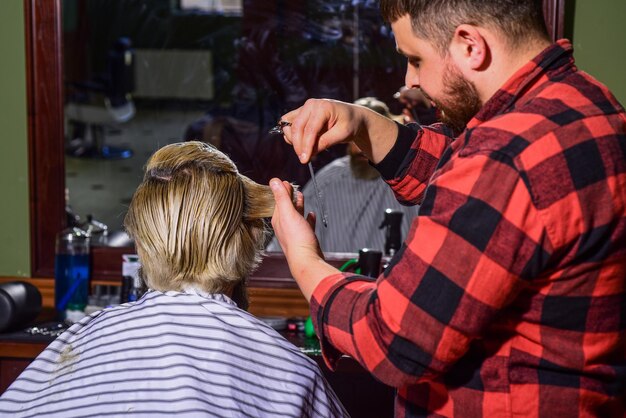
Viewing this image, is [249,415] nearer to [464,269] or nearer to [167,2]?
[464,269]

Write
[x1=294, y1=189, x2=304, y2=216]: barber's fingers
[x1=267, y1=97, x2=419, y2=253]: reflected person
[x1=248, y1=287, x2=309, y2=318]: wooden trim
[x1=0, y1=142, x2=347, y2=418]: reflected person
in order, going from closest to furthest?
[x1=294, y1=189, x2=304, y2=216]: barber's fingers → [x1=0, y1=142, x2=347, y2=418]: reflected person → [x1=248, y1=287, x2=309, y2=318]: wooden trim → [x1=267, y1=97, x2=419, y2=253]: reflected person

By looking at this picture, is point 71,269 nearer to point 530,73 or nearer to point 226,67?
point 226,67

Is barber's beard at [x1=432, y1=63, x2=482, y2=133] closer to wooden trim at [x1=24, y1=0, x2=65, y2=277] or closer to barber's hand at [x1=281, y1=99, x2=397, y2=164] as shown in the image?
barber's hand at [x1=281, y1=99, x2=397, y2=164]

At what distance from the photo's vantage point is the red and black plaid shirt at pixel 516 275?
45.1 inches

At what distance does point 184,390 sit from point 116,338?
205 millimetres

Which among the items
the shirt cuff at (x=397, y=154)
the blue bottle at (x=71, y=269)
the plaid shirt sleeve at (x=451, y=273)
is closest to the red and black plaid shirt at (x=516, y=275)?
the plaid shirt sleeve at (x=451, y=273)

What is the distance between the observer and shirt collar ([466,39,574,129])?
4.12ft

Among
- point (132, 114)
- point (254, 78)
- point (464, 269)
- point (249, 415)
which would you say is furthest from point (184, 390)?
point (132, 114)

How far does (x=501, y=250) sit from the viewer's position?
1.14 metres

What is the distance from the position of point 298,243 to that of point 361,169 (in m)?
1.90

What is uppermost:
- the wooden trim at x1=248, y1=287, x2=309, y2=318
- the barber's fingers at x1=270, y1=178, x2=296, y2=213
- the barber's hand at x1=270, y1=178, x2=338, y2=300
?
the barber's fingers at x1=270, y1=178, x2=296, y2=213

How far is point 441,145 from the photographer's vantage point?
1804 mm

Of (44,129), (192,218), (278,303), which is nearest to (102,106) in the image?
(44,129)

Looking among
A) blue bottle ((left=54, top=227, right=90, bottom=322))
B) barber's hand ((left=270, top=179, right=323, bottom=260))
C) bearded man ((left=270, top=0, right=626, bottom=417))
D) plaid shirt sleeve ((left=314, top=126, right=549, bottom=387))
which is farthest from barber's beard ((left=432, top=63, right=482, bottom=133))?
blue bottle ((left=54, top=227, right=90, bottom=322))
